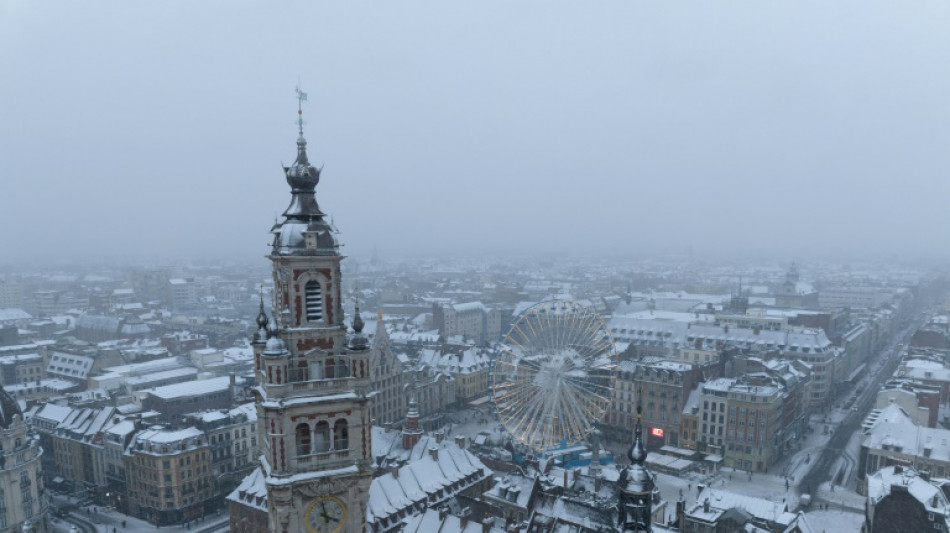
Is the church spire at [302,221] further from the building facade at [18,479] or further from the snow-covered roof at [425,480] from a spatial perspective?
the building facade at [18,479]

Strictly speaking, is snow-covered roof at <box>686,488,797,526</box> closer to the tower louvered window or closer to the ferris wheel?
the ferris wheel

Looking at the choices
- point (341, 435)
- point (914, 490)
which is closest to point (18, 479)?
point (341, 435)

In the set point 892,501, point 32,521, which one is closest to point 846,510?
point 892,501

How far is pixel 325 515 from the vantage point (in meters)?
43.3

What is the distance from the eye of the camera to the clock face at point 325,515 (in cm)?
4297

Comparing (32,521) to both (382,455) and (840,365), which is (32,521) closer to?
(382,455)

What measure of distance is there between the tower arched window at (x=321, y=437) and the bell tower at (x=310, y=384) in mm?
68

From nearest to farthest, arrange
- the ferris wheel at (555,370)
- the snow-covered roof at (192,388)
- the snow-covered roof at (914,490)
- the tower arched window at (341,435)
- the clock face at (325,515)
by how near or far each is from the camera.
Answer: the clock face at (325,515), the tower arched window at (341,435), the snow-covered roof at (914,490), the ferris wheel at (555,370), the snow-covered roof at (192,388)

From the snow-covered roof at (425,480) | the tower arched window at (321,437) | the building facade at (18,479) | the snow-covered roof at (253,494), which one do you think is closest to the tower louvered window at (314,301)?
the tower arched window at (321,437)

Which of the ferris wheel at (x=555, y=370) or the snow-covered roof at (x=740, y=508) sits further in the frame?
the ferris wheel at (x=555, y=370)

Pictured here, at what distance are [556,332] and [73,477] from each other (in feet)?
310

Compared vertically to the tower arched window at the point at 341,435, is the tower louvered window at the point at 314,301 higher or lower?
higher

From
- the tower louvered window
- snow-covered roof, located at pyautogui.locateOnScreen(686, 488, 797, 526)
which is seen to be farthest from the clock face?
snow-covered roof, located at pyautogui.locateOnScreen(686, 488, 797, 526)

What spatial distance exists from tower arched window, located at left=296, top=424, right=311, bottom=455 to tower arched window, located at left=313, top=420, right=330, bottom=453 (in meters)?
0.49
